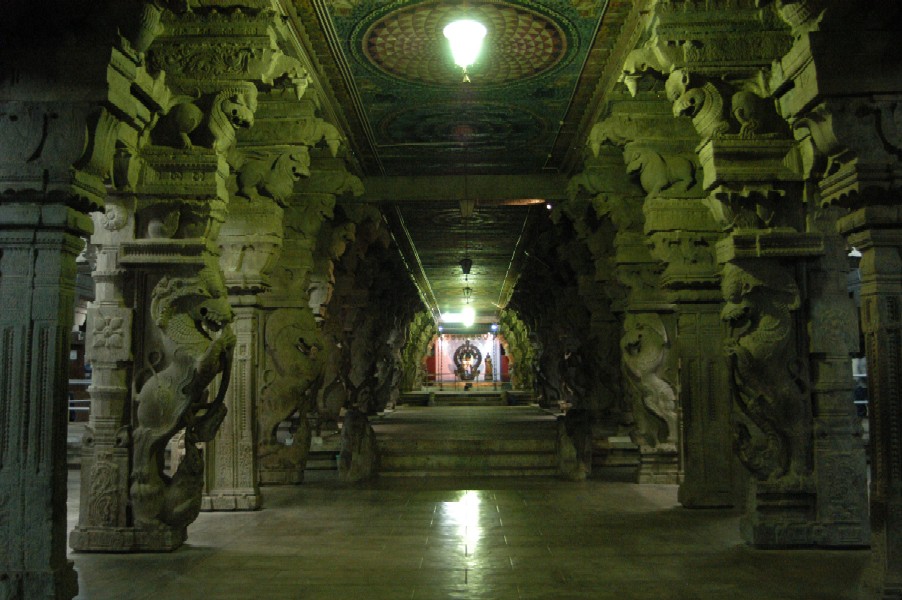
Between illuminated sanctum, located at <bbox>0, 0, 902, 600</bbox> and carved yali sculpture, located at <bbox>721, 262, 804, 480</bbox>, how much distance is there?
26 mm

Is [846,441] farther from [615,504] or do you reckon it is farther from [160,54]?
[160,54]

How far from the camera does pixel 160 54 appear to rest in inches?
249

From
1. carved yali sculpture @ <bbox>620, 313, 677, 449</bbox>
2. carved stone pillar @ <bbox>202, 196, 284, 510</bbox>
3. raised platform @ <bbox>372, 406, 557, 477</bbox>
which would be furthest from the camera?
raised platform @ <bbox>372, 406, 557, 477</bbox>

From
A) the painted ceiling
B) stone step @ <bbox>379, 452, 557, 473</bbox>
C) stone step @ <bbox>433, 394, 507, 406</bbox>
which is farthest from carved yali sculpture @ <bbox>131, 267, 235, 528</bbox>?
stone step @ <bbox>433, 394, 507, 406</bbox>

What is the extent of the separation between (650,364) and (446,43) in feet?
16.5

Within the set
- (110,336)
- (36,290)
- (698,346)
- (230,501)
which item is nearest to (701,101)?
(698,346)

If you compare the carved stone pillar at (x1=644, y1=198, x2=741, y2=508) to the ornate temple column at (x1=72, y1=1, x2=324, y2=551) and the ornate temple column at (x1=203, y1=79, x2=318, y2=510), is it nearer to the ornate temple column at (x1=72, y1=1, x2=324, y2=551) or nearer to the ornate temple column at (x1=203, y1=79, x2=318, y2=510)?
the ornate temple column at (x1=203, y1=79, x2=318, y2=510)

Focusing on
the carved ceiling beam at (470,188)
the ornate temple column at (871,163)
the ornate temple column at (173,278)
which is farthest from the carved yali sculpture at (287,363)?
the ornate temple column at (871,163)

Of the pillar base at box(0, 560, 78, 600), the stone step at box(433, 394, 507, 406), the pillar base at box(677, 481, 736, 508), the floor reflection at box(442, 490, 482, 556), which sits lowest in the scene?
the floor reflection at box(442, 490, 482, 556)

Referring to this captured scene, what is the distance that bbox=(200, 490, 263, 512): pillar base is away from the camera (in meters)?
8.52

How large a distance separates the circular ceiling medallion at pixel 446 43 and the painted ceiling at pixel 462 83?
0.01m

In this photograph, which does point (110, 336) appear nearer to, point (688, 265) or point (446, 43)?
point (446, 43)

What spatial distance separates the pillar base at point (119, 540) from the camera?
20.5 ft

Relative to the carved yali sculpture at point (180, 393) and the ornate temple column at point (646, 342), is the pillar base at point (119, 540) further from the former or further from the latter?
the ornate temple column at point (646, 342)
